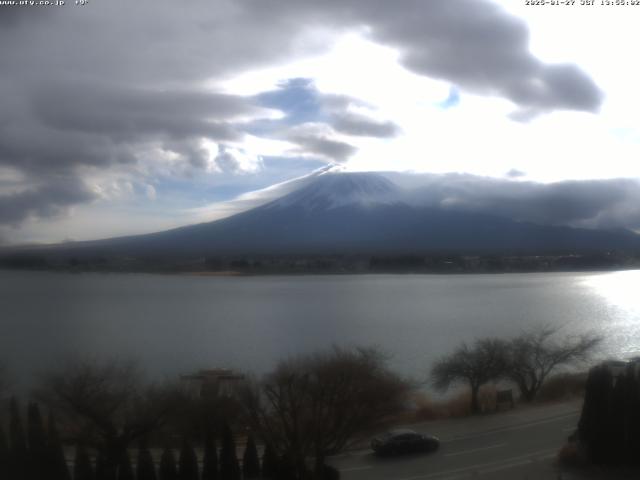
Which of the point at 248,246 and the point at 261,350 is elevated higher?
the point at 248,246

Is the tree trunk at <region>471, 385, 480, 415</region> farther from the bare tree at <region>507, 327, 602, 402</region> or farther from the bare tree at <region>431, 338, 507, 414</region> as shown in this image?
the bare tree at <region>507, 327, 602, 402</region>

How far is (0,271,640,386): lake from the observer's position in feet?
23.7

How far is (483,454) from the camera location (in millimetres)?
4617

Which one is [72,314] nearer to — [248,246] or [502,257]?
[248,246]

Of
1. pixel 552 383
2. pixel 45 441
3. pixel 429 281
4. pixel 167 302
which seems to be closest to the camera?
pixel 45 441

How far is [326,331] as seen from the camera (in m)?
9.51

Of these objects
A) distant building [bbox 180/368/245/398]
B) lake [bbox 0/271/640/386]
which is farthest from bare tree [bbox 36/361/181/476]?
lake [bbox 0/271/640/386]

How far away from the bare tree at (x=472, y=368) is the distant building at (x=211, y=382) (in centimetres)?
241

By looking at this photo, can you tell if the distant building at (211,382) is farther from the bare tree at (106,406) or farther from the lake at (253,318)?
the lake at (253,318)

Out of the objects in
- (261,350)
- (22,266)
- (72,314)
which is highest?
(22,266)

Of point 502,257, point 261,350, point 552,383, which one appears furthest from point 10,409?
point 502,257

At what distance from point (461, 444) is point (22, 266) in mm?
4516

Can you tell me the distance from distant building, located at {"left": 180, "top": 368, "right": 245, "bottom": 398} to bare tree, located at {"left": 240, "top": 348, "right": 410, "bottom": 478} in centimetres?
25

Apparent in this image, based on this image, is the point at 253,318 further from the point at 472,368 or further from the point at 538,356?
the point at 538,356
